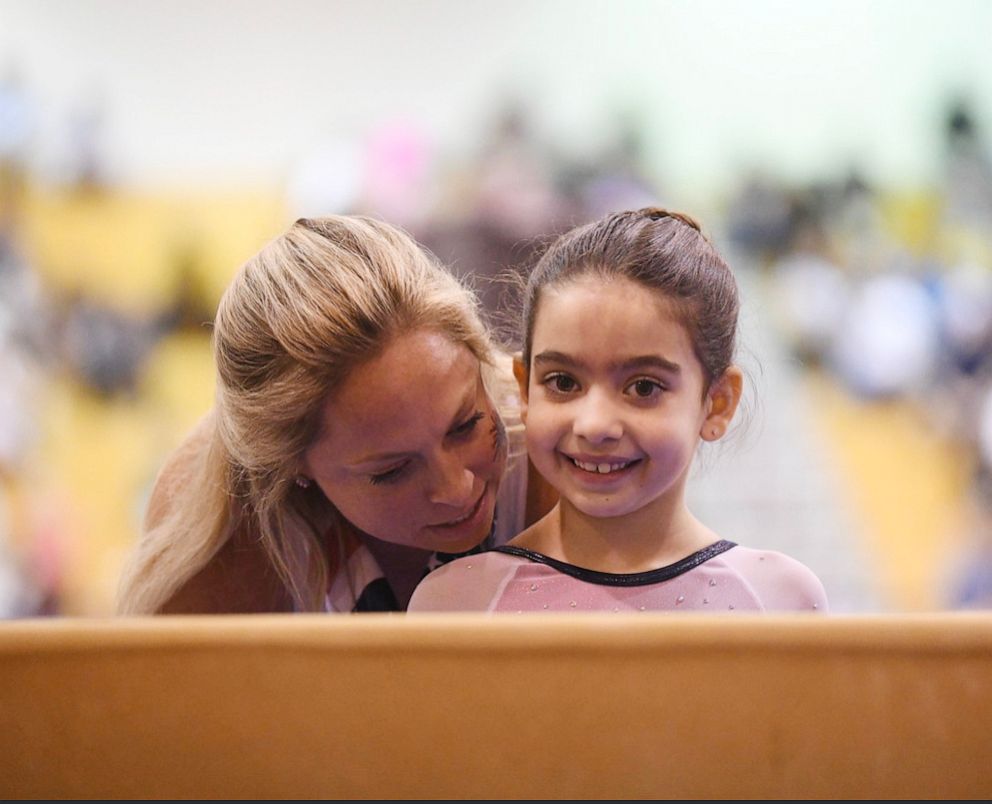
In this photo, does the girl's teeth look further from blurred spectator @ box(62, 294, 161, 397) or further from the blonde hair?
blurred spectator @ box(62, 294, 161, 397)

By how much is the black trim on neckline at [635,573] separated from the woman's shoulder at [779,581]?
0.06ft

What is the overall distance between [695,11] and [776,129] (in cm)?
33

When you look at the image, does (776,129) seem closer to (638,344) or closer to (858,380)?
(858,380)

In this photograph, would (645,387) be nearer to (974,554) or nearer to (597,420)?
(597,420)

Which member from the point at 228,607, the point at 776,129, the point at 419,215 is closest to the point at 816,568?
the point at 776,129

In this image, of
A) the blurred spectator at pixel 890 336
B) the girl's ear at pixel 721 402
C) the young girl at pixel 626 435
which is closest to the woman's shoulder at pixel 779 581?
the young girl at pixel 626 435

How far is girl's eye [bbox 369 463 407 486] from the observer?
40.3 inches

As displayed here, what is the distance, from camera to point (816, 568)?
2.43 metres

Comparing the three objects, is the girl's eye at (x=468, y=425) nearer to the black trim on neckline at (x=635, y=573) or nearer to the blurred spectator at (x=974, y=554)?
the black trim on neckline at (x=635, y=573)

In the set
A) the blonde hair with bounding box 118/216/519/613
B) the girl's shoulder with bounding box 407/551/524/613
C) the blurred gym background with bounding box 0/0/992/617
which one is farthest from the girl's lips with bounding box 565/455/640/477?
the blurred gym background with bounding box 0/0/992/617

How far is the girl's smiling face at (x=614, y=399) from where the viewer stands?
35.6 inches

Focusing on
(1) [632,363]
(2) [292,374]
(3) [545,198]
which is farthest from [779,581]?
(3) [545,198]

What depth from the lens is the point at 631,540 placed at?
959 mm

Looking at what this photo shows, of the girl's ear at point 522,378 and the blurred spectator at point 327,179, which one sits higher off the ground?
the blurred spectator at point 327,179
